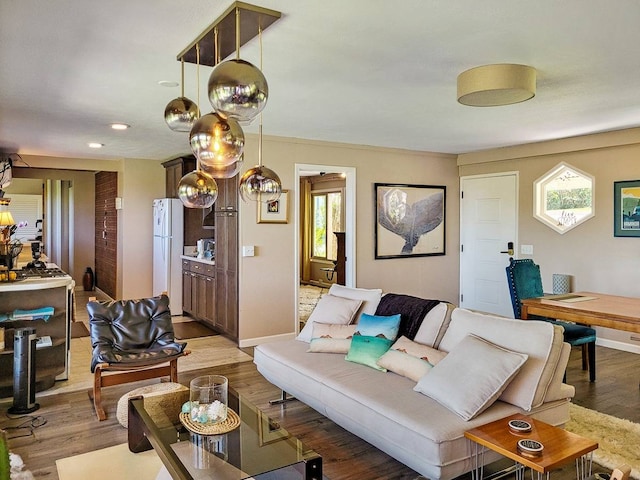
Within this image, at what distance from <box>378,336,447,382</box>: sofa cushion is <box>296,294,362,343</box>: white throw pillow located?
2.15 ft

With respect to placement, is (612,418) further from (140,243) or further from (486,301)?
(140,243)

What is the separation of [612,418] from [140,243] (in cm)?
661

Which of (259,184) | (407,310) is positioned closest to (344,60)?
(259,184)

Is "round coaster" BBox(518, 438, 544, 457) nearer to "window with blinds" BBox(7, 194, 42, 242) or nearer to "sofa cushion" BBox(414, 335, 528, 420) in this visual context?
"sofa cushion" BBox(414, 335, 528, 420)

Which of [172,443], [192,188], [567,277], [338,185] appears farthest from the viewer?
[338,185]

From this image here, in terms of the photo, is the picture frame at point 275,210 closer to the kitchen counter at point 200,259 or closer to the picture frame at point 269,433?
the kitchen counter at point 200,259

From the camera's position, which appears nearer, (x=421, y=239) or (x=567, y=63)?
(x=567, y=63)

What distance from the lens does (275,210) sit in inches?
223

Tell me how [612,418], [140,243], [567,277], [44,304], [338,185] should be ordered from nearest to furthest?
[612,418]
[44,304]
[567,277]
[140,243]
[338,185]

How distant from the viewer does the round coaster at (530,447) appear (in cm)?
204

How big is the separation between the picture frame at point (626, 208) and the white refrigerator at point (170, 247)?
557cm

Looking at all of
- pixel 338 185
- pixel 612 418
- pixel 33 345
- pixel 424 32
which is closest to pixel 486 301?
pixel 612 418

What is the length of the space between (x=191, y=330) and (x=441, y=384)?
439cm

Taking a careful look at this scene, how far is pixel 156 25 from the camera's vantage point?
2.48 metres
